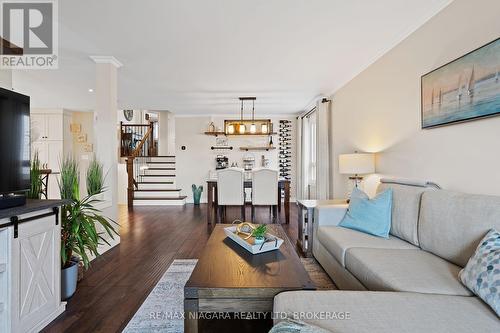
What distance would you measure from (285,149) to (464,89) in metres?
5.46

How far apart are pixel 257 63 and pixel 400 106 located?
1906mm

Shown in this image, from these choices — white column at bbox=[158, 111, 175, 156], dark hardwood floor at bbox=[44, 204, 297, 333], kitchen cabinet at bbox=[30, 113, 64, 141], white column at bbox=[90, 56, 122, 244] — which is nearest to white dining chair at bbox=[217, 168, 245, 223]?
dark hardwood floor at bbox=[44, 204, 297, 333]

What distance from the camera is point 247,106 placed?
246 inches

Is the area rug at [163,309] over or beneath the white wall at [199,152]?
beneath

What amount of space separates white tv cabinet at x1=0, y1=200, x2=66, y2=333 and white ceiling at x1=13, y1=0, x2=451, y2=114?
1.84 metres

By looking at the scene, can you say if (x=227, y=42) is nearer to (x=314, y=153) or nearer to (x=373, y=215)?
(x=373, y=215)

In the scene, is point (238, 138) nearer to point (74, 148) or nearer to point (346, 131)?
point (346, 131)

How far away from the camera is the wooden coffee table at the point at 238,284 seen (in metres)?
1.34

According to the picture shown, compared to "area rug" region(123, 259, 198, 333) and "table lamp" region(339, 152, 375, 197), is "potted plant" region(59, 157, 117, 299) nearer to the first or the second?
"area rug" region(123, 259, 198, 333)

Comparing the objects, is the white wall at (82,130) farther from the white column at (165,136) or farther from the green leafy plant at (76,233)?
the green leafy plant at (76,233)

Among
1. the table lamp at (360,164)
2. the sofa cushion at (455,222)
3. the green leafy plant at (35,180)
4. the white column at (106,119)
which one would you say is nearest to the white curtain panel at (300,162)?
the table lamp at (360,164)

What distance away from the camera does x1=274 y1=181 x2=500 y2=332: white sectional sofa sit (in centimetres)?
107

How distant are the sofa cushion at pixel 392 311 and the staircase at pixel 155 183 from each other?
19.9 ft

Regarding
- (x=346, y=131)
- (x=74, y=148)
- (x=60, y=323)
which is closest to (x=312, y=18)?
(x=346, y=131)
